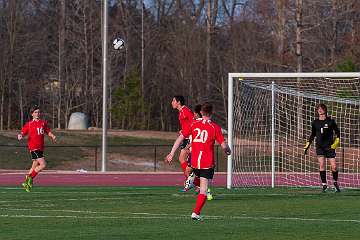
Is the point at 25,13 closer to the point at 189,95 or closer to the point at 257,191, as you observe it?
the point at 189,95

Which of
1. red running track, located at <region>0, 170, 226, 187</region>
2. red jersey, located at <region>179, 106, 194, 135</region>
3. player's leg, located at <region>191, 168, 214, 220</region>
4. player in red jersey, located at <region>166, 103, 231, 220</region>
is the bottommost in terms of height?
red running track, located at <region>0, 170, 226, 187</region>

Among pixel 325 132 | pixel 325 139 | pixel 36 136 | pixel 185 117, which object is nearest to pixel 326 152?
pixel 325 139

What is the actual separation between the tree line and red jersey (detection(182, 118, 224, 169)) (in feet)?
132

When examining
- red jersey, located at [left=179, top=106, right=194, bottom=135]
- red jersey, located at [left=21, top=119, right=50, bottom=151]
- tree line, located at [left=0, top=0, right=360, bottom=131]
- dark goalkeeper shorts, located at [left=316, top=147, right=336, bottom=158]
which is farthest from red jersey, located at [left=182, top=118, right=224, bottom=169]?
tree line, located at [left=0, top=0, right=360, bottom=131]

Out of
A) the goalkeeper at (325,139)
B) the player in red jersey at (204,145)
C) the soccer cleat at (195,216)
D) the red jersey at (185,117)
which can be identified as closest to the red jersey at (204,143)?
the player in red jersey at (204,145)

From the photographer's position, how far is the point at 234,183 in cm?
2722

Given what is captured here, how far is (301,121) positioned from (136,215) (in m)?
16.9

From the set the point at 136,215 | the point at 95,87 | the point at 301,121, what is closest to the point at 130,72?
→ the point at 95,87

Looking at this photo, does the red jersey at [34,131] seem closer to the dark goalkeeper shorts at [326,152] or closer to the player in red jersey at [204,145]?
the dark goalkeeper shorts at [326,152]

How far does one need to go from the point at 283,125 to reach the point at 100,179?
5.96 meters

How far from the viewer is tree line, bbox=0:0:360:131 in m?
59.6

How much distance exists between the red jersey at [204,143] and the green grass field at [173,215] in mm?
913

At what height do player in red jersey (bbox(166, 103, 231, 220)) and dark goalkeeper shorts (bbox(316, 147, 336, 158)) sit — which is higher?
player in red jersey (bbox(166, 103, 231, 220))

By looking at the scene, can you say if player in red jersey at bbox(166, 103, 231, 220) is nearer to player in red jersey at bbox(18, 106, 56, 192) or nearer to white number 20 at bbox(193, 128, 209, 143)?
white number 20 at bbox(193, 128, 209, 143)
